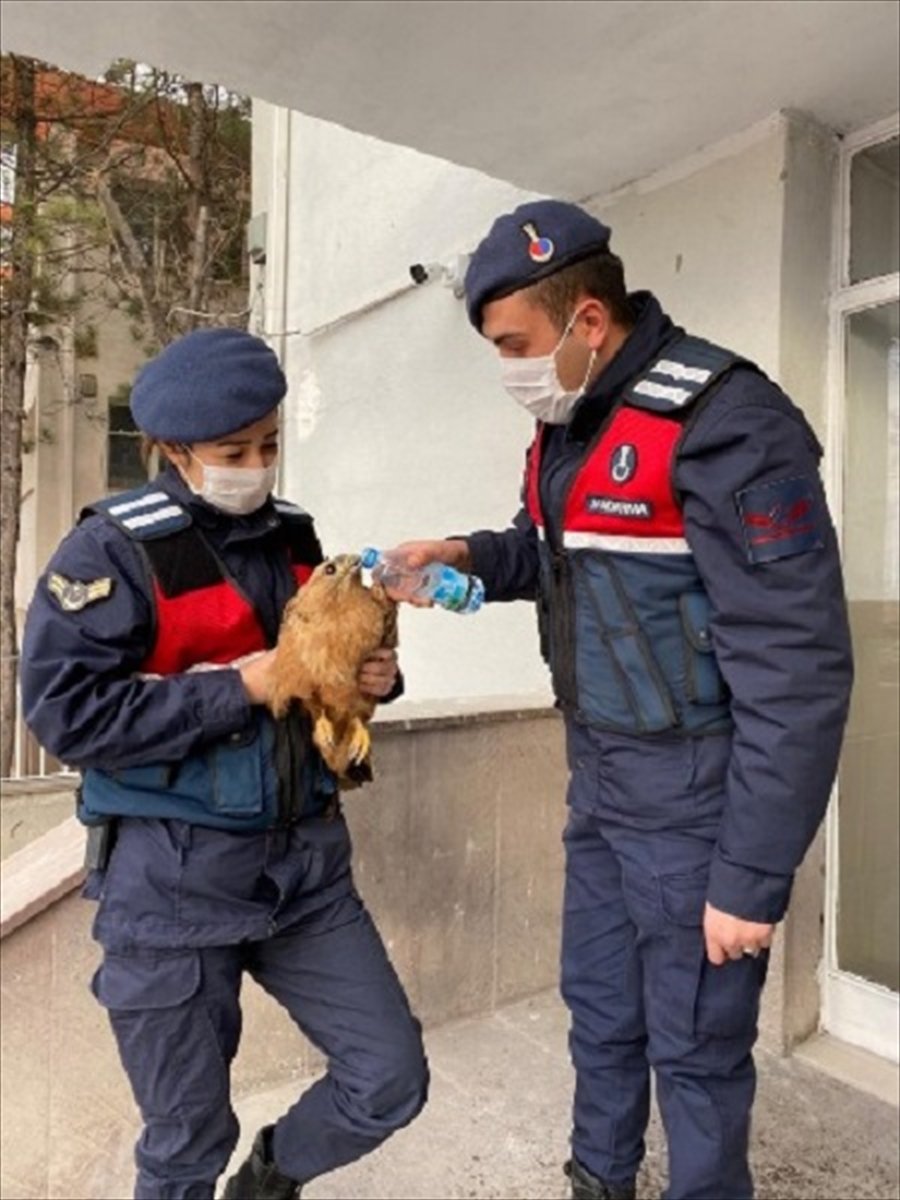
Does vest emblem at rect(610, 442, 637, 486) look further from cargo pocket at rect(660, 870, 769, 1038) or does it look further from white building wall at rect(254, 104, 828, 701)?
white building wall at rect(254, 104, 828, 701)

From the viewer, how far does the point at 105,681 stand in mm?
1803

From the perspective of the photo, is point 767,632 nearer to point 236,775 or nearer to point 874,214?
point 236,775

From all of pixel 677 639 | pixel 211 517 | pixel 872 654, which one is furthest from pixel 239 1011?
pixel 872 654

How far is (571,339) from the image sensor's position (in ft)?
6.34

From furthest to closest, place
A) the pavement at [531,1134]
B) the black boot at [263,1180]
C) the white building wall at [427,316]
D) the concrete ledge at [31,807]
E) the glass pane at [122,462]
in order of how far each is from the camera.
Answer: the glass pane at [122,462], the concrete ledge at [31,807], the white building wall at [427,316], the pavement at [531,1134], the black boot at [263,1180]

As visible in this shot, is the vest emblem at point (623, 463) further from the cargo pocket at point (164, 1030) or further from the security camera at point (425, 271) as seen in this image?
the security camera at point (425, 271)

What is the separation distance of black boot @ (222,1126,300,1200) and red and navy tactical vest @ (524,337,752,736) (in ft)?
3.77

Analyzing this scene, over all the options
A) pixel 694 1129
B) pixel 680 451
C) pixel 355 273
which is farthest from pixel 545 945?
pixel 355 273

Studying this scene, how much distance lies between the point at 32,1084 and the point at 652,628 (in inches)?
79.6

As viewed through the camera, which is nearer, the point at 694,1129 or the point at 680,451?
the point at 680,451

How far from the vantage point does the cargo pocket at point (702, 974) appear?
1.86 metres

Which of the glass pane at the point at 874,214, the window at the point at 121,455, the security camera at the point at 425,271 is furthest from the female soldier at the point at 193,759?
the window at the point at 121,455

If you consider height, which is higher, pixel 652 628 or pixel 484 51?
pixel 484 51

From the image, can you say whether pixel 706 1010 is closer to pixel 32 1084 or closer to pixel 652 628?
pixel 652 628
